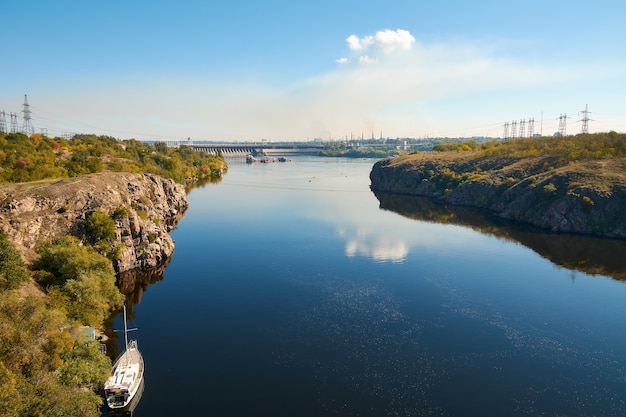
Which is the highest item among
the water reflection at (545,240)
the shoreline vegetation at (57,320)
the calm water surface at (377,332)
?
the shoreline vegetation at (57,320)

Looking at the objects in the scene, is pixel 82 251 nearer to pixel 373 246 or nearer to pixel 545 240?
pixel 373 246

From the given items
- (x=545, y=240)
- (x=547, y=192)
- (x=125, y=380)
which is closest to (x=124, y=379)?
(x=125, y=380)

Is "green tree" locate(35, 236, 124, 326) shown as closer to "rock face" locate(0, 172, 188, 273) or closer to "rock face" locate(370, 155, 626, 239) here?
"rock face" locate(0, 172, 188, 273)

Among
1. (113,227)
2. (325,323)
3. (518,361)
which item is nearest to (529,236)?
(518,361)

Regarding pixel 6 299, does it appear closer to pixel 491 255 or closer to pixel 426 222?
pixel 491 255

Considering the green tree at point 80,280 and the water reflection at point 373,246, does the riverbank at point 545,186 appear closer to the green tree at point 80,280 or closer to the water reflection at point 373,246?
the water reflection at point 373,246

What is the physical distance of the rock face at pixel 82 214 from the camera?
65188mm

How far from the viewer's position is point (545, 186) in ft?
424

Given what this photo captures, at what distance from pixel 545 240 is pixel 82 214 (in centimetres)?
10939

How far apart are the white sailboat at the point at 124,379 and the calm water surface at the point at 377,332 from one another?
5.38 ft

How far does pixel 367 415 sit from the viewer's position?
38094 millimetres

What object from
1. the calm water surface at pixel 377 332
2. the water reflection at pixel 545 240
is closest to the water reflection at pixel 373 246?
the calm water surface at pixel 377 332

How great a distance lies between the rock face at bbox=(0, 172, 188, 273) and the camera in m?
65.2

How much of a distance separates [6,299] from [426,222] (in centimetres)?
11125
